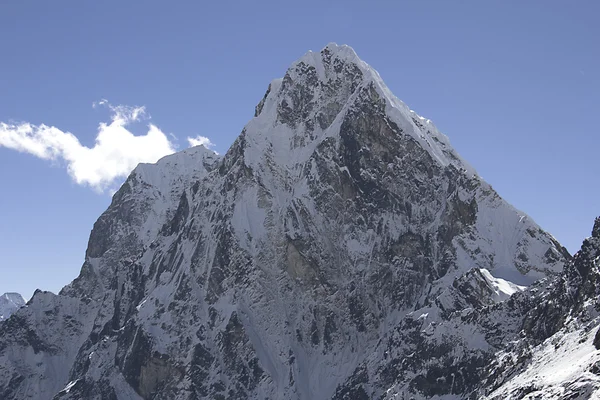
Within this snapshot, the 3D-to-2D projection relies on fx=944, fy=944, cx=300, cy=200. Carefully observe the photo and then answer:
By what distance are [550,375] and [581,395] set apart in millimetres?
19530

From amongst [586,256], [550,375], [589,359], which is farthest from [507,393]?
[586,256]

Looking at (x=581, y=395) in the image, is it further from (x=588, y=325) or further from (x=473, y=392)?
(x=473, y=392)

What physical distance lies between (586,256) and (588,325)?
95.7 feet

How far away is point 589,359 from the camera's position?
144 meters

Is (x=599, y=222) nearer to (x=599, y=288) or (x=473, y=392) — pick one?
(x=599, y=288)

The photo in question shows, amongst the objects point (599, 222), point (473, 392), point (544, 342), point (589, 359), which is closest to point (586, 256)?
point (599, 222)

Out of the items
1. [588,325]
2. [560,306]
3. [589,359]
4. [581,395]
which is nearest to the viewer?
[581,395]

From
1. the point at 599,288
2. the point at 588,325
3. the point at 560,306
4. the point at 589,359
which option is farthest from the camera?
the point at 560,306

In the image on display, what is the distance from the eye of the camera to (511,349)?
646 ft

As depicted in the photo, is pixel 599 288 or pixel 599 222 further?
pixel 599 222

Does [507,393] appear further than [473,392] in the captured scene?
No

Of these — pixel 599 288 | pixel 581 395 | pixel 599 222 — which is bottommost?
pixel 581 395

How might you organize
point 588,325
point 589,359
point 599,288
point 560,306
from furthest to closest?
point 560,306
point 599,288
point 588,325
point 589,359

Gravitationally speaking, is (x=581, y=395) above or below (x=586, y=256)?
below
